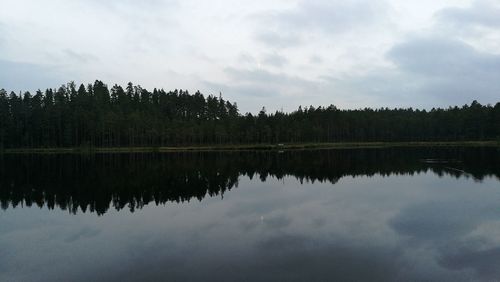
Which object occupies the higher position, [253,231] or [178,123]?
[178,123]

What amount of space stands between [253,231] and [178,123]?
122418 mm

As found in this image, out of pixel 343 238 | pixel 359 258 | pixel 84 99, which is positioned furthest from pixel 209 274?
pixel 84 99

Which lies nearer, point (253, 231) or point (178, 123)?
point (253, 231)

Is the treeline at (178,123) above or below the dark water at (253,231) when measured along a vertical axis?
above

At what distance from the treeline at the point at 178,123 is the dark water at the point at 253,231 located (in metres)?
92.3

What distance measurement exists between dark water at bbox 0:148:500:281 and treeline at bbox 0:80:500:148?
9233 cm

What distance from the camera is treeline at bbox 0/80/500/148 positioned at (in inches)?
4978

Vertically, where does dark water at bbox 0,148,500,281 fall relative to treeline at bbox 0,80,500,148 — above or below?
below

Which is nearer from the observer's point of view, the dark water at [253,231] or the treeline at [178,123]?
the dark water at [253,231]

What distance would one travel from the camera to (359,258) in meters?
16.1

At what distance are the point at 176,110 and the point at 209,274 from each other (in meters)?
166

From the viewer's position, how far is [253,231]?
21.1 metres

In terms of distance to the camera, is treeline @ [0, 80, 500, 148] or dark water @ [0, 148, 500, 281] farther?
treeline @ [0, 80, 500, 148]

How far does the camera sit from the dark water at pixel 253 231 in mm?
14922
